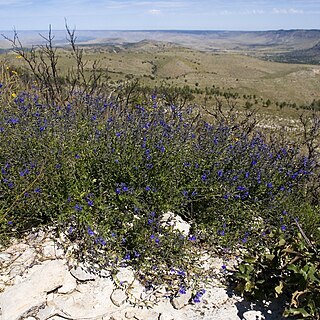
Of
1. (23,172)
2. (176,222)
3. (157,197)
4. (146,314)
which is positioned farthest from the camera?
(176,222)

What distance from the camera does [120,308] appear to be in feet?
9.25

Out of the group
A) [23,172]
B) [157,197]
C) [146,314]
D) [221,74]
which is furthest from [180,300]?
[221,74]

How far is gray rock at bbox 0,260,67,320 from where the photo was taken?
2655 mm

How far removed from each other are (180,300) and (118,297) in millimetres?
504

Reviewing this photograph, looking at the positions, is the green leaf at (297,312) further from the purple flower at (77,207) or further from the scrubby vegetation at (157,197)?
the purple flower at (77,207)

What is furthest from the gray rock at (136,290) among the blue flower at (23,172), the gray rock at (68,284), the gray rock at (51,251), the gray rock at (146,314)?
the blue flower at (23,172)

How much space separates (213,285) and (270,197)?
1261 mm

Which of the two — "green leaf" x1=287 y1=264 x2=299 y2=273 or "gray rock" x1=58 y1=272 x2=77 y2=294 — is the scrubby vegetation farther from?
"gray rock" x1=58 y1=272 x2=77 y2=294

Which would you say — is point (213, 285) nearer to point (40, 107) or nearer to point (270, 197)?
point (270, 197)

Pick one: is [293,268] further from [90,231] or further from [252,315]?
[90,231]

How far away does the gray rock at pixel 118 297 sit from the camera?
285cm

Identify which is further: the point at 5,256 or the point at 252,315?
the point at 5,256

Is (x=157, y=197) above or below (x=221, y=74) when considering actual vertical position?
above

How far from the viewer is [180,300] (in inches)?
115
